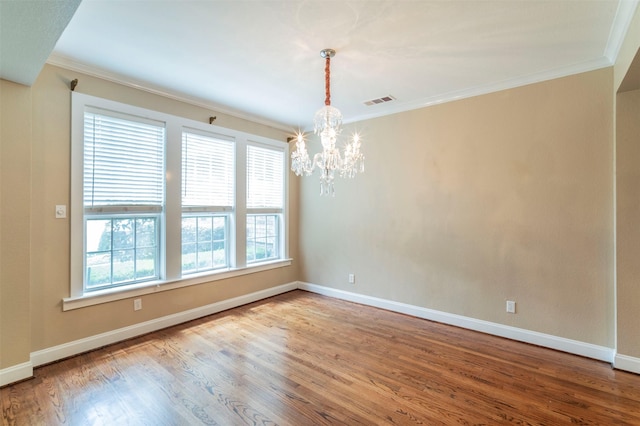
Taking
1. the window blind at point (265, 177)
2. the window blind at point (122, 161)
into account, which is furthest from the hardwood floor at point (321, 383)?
the window blind at point (265, 177)

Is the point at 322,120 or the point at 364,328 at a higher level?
the point at 322,120

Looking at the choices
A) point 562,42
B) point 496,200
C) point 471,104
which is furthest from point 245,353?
point 562,42

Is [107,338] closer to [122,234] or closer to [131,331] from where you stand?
[131,331]

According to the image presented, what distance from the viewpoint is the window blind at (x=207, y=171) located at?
3.69 metres

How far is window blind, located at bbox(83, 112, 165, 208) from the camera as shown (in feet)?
9.55

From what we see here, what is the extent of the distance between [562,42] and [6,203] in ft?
15.5

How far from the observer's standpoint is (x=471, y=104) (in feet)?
11.2

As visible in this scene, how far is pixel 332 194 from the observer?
3006 millimetres

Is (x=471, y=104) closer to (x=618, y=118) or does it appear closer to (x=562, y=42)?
(x=562, y=42)

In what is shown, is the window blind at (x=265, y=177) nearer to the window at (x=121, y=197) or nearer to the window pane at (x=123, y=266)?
the window at (x=121, y=197)

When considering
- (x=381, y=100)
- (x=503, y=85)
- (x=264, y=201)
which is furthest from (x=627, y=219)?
(x=264, y=201)

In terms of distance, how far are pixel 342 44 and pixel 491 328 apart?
3334mm

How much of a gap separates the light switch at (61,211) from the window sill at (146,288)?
77cm

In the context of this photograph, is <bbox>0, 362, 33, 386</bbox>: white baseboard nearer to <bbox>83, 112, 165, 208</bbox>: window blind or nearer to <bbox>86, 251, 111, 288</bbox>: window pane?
<bbox>86, 251, 111, 288</bbox>: window pane
